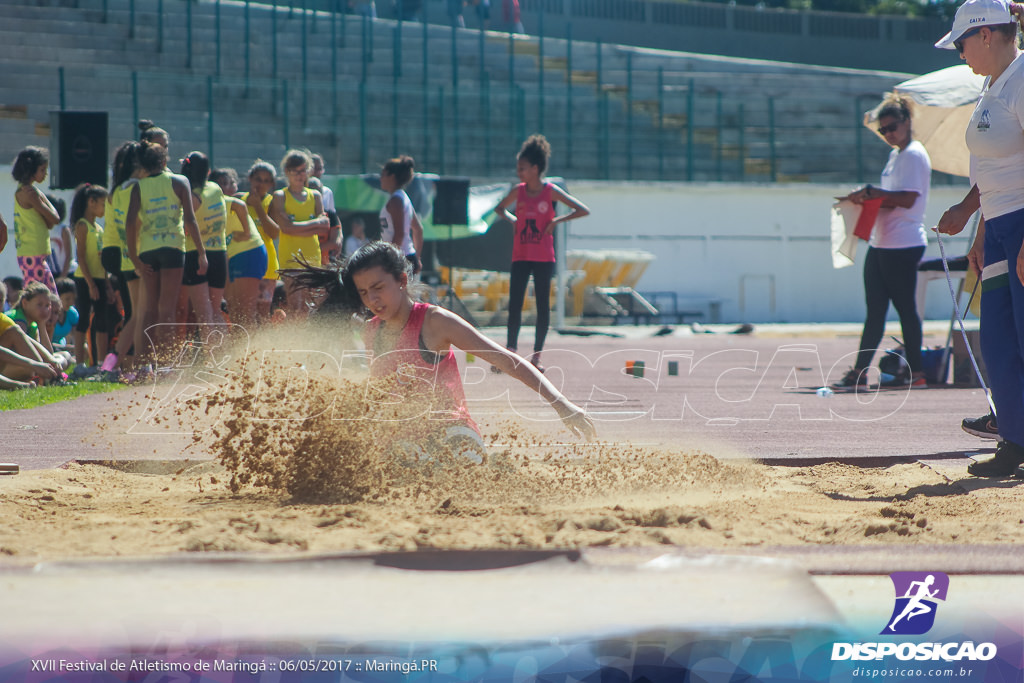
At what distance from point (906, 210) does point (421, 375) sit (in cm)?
565

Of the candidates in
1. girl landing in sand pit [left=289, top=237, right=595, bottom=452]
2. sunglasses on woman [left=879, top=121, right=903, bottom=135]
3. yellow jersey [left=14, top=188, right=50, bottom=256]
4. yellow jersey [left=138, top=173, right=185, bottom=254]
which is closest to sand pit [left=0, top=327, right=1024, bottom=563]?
girl landing in sand pit [left=289, top=237, right=595, bottom=452]

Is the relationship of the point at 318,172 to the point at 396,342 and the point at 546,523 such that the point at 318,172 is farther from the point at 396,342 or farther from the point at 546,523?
the point at 546,523

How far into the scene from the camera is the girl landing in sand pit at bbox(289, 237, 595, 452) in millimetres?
4828

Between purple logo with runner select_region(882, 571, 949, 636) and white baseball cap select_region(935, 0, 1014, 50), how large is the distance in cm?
278

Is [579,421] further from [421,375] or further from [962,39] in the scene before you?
[962,39]

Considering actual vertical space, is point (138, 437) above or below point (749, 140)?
below

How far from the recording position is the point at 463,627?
2.66m

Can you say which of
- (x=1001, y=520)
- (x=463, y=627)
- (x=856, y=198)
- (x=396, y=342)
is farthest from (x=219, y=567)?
(x=856, y=198)

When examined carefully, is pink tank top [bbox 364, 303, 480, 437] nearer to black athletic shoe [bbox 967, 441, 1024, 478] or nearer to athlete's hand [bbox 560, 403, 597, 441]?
athlete's hand [bbox 560, 403, 597, 441]

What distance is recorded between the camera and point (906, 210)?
913 centimetres

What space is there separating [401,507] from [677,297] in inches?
917

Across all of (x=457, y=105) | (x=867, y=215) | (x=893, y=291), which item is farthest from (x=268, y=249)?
(x=457, y=105)

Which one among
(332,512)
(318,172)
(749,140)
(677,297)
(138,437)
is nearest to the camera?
(332,512)

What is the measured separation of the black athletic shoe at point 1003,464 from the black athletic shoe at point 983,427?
0.63 meters
